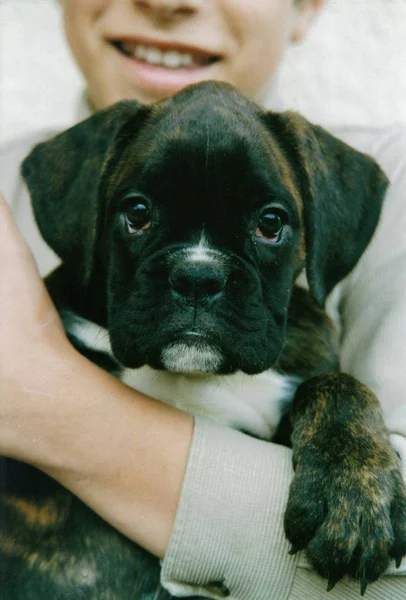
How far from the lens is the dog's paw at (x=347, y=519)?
5.09ft

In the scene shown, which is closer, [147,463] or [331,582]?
[331,582]

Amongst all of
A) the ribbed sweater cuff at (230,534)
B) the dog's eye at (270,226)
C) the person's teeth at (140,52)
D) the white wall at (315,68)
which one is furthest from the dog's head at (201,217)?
the white wall at (315,68)

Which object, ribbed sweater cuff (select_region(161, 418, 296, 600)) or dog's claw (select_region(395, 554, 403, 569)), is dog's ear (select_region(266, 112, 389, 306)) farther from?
dog's claw (select_region(395, 554, 403, 569))

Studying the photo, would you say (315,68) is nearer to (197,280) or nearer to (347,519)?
(197,280)

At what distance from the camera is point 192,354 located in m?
1.68

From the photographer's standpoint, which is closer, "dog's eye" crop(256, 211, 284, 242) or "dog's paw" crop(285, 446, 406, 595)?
"dog's paw" crop(285, 446, 406, 595)

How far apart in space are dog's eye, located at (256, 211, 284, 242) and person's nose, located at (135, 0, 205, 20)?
992 millimetres

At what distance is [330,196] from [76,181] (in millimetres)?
736

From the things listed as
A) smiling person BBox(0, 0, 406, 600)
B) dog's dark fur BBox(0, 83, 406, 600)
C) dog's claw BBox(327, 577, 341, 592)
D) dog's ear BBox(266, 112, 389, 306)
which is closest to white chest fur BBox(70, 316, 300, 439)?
dog's dark fur BBox(0, 83, 406, 600)

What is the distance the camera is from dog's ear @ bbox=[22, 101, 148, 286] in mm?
1918

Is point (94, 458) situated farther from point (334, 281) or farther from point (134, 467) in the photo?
point (334, 281)

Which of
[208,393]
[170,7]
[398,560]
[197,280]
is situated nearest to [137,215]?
[197,280]

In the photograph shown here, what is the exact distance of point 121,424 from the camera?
174 cm

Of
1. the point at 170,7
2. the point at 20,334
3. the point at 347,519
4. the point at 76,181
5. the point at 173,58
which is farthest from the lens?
the point at 173,58
